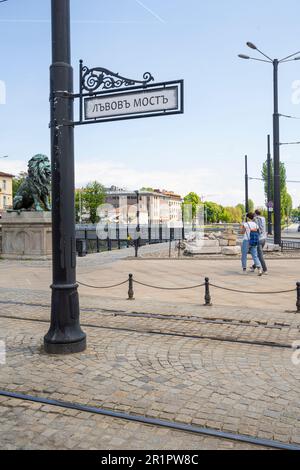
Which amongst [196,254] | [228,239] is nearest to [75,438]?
[196,254]

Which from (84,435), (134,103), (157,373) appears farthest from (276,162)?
(84,435)

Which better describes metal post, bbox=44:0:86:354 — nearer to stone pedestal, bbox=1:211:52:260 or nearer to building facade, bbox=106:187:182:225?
stone pedestal, bbox=1:211:52:260

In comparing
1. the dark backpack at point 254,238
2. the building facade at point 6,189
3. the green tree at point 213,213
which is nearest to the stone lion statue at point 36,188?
the dark backpack at point 254,238

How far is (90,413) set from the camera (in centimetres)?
414

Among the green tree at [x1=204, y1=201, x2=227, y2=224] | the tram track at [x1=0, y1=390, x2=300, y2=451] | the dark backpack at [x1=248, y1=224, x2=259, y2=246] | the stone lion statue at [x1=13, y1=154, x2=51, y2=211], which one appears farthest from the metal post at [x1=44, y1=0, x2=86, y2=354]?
the green tree at [x1=204, y1=201, x2=227, y2=224]

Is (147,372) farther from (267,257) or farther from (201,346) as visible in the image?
(267,257)

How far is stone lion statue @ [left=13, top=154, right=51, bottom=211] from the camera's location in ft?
67.8

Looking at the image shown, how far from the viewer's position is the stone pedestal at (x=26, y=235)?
19.8 m

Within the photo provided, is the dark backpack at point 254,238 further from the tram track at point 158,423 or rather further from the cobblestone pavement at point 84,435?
the cobblestone pavement at point 84,435

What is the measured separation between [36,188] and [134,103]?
15884 mm

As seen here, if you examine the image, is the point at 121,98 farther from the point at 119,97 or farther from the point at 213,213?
the point at 213,213

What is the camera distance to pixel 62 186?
18.4 ft

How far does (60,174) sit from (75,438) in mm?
3137

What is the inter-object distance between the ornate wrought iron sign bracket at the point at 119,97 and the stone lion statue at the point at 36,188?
15.2 m
